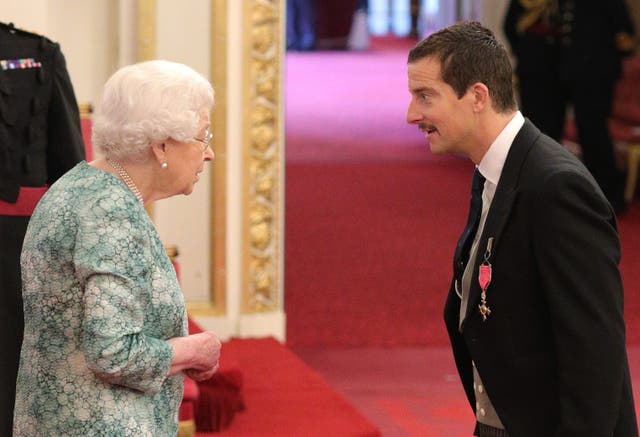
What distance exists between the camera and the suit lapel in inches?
100.0

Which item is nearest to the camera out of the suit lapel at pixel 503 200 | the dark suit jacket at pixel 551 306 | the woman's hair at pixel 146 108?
the dark suit jacket at pixel 551 306

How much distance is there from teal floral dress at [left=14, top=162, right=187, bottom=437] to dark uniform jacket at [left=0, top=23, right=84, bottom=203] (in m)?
1.57

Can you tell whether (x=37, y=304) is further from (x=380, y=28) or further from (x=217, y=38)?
(x=380, y=28)

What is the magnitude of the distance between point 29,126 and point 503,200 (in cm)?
212

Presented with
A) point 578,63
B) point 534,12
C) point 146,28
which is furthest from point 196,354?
point 534,12

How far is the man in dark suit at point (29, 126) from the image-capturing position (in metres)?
4.17

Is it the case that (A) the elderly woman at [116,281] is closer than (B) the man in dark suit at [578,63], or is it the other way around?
(A) the elderly woman at [116,281]

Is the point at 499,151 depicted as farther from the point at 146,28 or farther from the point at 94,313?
the point at 146,28

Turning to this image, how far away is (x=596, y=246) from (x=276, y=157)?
4.01 metres

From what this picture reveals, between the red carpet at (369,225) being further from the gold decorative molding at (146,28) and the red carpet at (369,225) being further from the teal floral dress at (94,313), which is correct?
the teal floral dress at (94,313)

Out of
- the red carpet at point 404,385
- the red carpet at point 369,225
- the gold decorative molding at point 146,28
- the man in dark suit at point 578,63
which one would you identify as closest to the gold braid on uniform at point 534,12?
the man in dark suit at point 578,63

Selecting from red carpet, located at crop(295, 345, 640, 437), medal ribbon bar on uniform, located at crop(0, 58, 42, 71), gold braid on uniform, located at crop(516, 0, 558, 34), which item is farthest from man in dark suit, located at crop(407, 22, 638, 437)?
gold braid on uniform, located at crop(516, 0, 558, 34)

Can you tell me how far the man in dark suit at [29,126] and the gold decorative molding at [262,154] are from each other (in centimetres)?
193

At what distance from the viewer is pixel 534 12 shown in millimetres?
10109
